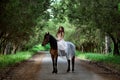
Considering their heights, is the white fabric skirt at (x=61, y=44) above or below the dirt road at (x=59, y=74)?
above

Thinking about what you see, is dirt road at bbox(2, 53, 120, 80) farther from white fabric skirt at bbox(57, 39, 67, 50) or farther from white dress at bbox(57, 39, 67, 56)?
white fabric skirt at bbox(57, 39, 67, 50)

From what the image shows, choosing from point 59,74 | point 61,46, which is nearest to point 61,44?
point 61,46

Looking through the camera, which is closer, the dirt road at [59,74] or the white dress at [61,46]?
the dirt road at [59,74]

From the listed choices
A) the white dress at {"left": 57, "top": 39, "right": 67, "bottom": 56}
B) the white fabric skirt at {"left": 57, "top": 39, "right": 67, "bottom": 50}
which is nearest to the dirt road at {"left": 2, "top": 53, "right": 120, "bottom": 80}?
the white dress at {"left": 57, "top": 39, "right": 67, "bottom": 56}

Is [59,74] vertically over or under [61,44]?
under

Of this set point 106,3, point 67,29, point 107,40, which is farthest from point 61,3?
point 67,29

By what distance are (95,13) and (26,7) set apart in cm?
527

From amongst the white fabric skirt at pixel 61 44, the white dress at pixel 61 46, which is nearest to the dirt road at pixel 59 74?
the white dress at pixel 61 46

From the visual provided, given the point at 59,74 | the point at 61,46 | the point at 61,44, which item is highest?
the point at 61,44

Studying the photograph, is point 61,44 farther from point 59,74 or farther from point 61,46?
point 59,74

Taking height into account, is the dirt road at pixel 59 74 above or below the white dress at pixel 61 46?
below

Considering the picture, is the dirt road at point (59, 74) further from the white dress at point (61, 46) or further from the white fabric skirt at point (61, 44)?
the white fabric skirt at point (61, 44)

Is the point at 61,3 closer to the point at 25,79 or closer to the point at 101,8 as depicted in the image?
the point at 101,8

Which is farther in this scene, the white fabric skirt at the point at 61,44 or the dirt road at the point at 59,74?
the white fabric skirt at the point at 61,44
